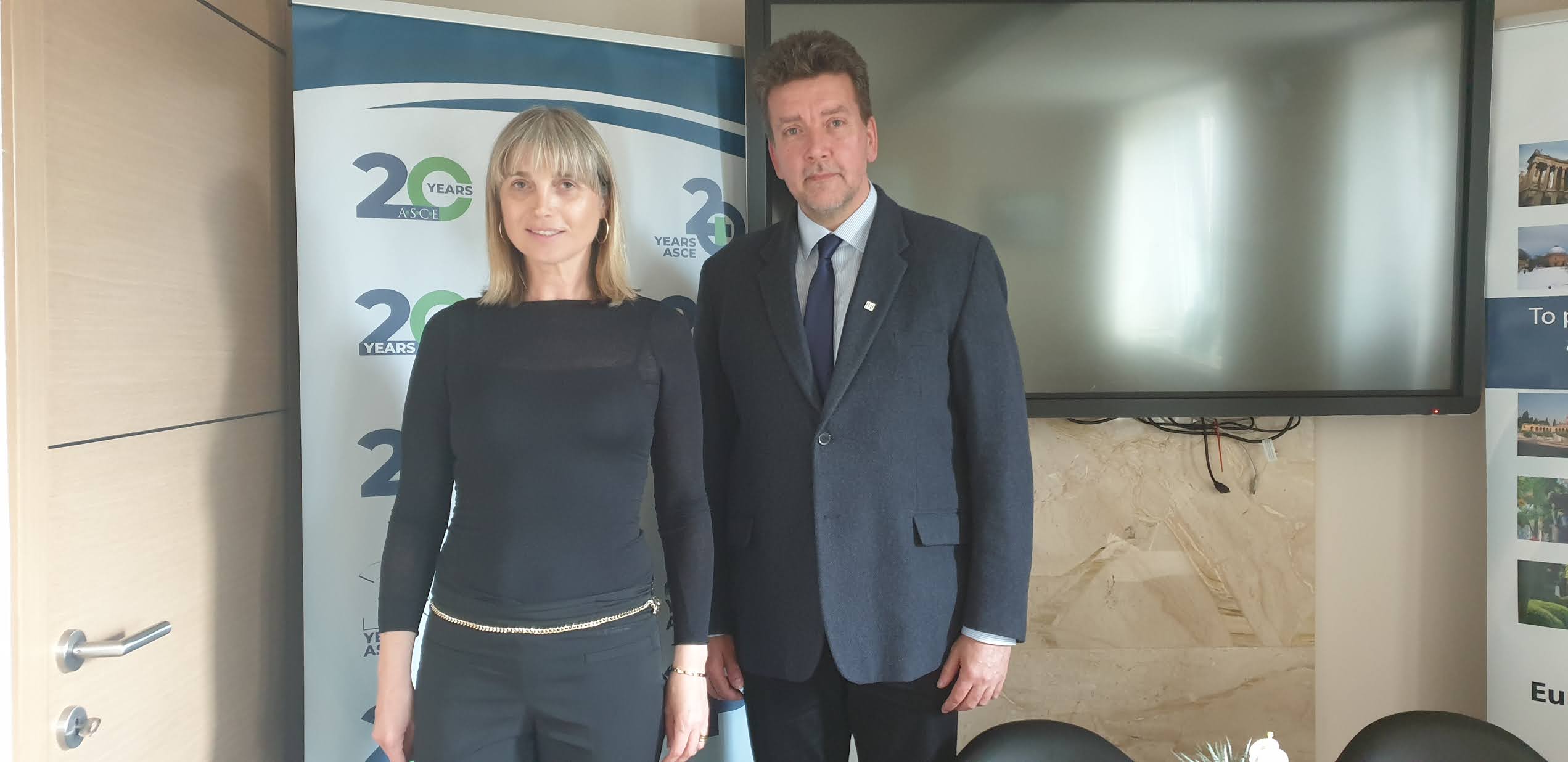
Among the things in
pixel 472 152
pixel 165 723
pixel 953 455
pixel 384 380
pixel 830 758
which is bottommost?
pixel 830 758

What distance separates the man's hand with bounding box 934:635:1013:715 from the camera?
160 centimetres

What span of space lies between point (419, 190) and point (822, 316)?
99 centimetres

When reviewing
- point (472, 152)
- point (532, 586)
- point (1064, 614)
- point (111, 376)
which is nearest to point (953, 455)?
point (532, 586)

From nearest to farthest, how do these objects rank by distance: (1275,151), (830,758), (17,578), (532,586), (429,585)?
(17,578)
(532,586)
(429,585)
(830,758)
(1275,151)

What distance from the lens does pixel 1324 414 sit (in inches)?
93.7

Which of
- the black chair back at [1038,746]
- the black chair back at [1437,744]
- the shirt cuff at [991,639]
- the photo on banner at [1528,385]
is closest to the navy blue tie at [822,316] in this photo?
the shirt cuff at [991,639]

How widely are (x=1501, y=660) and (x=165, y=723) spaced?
3.06m

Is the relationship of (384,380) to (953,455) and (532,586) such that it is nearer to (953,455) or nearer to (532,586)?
(532,586)

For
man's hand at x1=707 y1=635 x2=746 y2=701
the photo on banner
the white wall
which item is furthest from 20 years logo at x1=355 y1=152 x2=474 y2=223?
the photo on banner

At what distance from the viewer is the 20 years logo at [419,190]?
199 centimetres

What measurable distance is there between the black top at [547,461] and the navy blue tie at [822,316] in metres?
0.25

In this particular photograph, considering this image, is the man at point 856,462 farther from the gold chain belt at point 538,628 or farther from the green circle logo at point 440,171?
the green circle logo at point 440,171

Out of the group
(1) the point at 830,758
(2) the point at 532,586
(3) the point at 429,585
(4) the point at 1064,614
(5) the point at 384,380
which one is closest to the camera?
(2) the point at 532,586

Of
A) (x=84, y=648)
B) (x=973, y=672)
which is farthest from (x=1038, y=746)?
(x=84, y=648)
